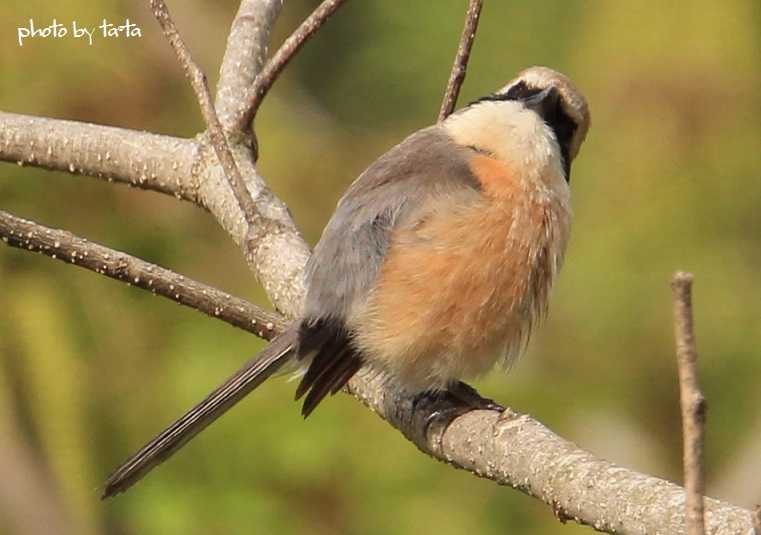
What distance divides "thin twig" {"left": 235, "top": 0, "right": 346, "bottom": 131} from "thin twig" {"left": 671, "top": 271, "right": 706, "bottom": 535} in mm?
1851

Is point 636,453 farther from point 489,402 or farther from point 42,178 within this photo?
point 42,178

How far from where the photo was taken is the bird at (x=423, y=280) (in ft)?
10.2

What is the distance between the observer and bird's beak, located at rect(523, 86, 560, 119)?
3525 millimetres

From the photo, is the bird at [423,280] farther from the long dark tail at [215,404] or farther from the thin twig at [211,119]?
the thin twig at [211,119]

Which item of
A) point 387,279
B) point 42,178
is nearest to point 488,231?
point 387,279

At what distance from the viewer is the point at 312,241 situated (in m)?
4.70

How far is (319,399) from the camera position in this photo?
308 centimetres

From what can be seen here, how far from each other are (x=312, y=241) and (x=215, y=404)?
1688 millimetres

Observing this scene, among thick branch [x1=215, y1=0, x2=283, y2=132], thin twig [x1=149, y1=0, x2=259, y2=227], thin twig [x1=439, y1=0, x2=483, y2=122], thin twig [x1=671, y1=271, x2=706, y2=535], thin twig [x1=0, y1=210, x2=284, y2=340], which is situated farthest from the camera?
thick branch [x1=215, y1=0, x2=283, y2=132]

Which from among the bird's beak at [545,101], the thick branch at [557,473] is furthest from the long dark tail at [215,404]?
the bird's beak at [545,101]

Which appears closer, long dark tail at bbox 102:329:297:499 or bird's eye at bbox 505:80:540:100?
long dark tail at bbox 102:329:297:499

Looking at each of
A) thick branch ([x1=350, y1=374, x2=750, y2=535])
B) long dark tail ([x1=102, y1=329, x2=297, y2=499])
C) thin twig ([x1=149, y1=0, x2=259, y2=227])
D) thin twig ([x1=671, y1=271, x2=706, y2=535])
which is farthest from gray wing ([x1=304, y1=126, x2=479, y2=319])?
thin twig ([x1=671, y1=271, x2=706, y2=535])

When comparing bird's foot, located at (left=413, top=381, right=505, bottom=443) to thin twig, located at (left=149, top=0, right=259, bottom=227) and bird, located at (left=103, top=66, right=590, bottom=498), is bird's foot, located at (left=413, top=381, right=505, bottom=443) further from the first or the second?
thin twig, located at (left=149, top=0, right=259, bottom=227)

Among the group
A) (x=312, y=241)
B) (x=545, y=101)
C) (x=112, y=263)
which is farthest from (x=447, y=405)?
(x=312, y=241)
